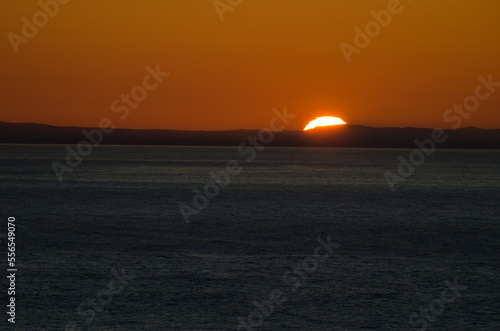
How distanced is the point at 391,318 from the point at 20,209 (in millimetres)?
26335

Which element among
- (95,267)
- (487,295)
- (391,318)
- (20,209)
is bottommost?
(391,318)

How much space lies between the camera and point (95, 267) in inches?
773

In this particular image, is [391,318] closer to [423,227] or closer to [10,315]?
[10,315]

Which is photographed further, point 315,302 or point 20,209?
point 20,209

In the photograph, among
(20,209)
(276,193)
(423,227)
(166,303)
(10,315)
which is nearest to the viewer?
(10,315)

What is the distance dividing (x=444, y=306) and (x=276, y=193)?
35577 millimetres

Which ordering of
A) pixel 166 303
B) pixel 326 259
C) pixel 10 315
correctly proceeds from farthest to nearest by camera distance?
pixel 326 259, pixel 166 303, pixel 10 315

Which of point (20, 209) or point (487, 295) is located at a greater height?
point (20, 209)

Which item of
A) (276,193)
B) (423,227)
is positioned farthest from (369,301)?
(276,193)

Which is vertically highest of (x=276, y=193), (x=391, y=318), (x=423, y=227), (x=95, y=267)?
(x=276, y=193)

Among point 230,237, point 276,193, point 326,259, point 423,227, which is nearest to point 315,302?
point 326,259

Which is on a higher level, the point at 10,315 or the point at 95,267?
the point at 95,267

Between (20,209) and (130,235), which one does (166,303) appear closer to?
(130,235)

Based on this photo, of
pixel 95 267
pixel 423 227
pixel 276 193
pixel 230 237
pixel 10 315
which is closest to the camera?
pixel 10 315
